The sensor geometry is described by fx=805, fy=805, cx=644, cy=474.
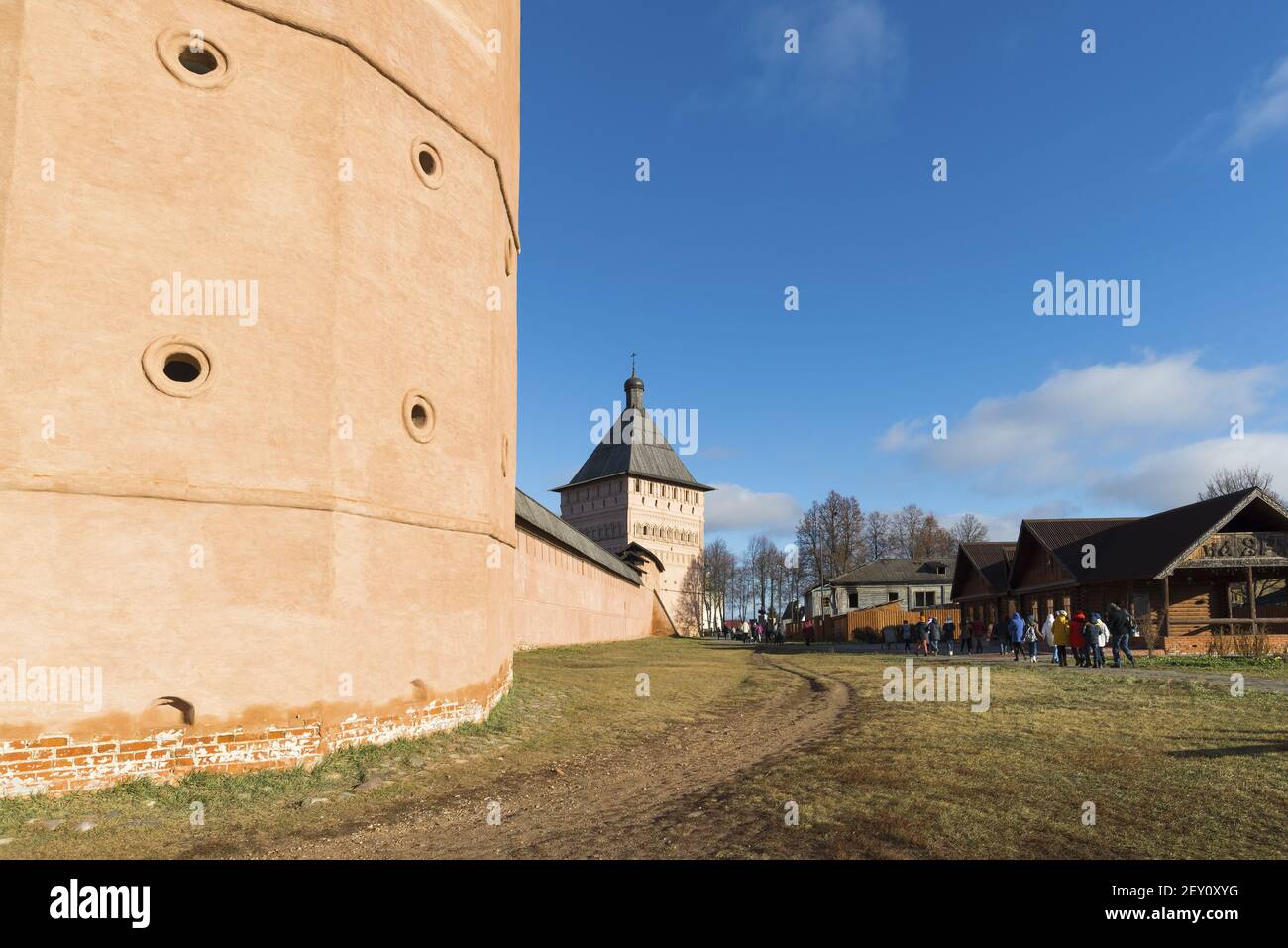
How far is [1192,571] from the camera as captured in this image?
92.0 ft

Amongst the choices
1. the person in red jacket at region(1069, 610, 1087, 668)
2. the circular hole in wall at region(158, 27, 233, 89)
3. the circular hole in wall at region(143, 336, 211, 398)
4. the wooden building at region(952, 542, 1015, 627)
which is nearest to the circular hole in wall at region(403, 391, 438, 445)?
the circular hole in wall at region(143, 336, 211, 398)

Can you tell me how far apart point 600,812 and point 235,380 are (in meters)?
6.36

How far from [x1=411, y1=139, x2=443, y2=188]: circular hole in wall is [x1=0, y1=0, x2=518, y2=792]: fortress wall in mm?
120

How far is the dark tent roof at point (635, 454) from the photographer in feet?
291

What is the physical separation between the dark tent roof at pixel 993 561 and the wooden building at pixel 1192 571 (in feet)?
19.4

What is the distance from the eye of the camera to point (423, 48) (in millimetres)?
12086

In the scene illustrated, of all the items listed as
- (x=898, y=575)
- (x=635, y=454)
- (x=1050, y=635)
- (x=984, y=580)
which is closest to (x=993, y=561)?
(x=984, y=580)

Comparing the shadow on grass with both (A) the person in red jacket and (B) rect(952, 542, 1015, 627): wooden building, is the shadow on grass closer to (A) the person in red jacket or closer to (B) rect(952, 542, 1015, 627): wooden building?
(A) the person in red jacket

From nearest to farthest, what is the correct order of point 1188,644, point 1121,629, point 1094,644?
point 1121,629 < point 1094,644 < point 1188,644

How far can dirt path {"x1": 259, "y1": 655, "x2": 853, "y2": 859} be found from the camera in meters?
6.52

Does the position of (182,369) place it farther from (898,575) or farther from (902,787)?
(898,575)

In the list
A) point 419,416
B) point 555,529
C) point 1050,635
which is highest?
point 419,416
